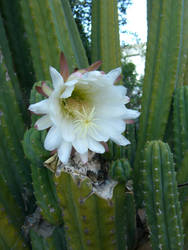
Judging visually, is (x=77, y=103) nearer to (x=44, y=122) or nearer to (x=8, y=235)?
(x=44, y=122)

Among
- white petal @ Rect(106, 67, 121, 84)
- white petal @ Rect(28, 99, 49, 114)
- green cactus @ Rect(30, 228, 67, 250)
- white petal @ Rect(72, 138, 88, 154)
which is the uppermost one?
white petal @ Rect(106, 67, 121, 84)

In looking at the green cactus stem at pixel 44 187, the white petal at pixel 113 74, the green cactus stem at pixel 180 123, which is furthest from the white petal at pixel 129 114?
the green cactus stem at pixel 180 123

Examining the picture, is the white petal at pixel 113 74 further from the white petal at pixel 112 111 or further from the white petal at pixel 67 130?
the white petal at pixel 67 130

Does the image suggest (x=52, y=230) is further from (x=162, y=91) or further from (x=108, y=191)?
(x=162, y=91)

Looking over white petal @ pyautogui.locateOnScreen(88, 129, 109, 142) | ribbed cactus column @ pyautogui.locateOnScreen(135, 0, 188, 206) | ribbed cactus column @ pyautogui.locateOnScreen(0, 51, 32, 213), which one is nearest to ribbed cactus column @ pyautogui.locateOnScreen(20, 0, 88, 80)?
ribbed cactus column @ pyautogui.locateOnScreen(0, 51, 32, 213)

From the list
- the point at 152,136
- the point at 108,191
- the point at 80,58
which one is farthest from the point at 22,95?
the point at 108,191

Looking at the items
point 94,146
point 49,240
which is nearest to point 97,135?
point 94,146

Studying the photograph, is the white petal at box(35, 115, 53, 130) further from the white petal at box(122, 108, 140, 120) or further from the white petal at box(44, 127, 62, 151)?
the white petal at box(122, 108, 140, 120)
